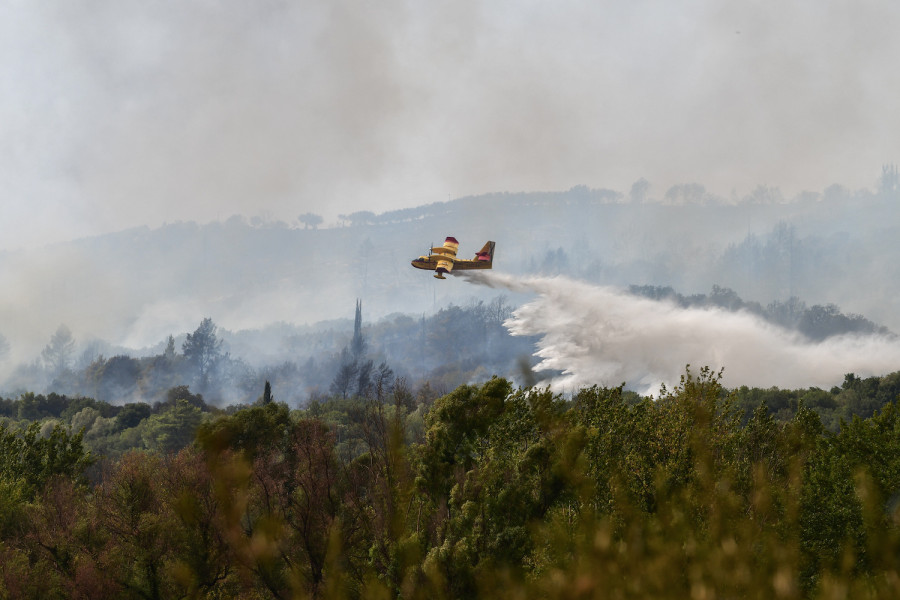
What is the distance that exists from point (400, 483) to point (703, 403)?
15070 mm

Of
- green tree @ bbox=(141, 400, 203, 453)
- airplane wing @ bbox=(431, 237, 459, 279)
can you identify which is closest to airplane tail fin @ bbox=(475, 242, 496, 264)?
airplane wing @ bbox=(431, 237, 459, 279)

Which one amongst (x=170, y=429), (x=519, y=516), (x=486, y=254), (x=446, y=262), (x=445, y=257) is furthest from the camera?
(x=170, y=429)

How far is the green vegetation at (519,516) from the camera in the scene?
17047 millimetres

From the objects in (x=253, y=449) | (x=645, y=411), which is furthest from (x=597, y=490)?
(x=253, y=449)

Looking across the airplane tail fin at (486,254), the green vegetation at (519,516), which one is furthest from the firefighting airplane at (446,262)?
the green vegetation at (519,516)

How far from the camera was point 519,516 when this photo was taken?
86.1 ft

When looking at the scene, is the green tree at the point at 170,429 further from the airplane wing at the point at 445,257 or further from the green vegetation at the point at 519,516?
the green vegetation at the point at 519,516

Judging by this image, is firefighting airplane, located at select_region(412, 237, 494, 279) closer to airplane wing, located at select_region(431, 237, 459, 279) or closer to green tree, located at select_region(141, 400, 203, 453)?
airplane wing, located at select_region(431, 237, 459, 279)

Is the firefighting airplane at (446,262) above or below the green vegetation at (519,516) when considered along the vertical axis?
above

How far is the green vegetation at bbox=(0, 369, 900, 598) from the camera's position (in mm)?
17047

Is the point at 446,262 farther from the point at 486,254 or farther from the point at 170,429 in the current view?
the point at 170,429

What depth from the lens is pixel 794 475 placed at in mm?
29578

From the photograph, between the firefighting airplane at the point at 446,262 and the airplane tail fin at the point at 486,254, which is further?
the airplane tail fin at the point at 486,254

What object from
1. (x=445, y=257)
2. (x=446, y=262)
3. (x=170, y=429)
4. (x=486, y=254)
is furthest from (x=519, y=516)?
(x=170, y=429)
